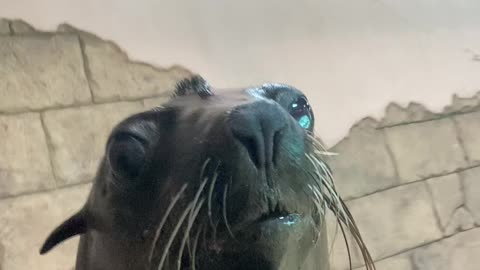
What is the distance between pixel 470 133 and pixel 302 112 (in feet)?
5.26

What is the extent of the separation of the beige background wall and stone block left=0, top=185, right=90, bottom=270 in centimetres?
34

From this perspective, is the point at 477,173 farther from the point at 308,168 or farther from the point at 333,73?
the point at 308,168

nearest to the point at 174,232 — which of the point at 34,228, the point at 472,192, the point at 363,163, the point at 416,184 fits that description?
the point at 34,228

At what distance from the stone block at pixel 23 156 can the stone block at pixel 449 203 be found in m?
1.03

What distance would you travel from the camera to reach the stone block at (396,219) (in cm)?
186

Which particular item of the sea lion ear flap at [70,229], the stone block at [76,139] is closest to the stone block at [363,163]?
the stone block at [76,139]

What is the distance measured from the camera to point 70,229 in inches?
25.9

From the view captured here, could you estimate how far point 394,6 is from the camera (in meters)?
2.09

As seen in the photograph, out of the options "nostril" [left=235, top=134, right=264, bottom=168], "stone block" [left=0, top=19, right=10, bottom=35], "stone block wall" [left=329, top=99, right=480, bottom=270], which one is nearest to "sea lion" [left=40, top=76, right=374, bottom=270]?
"nostril" [left=235, top=134, right=264, bottom=168]

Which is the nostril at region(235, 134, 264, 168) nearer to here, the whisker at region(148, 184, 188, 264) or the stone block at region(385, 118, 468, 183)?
the whisker at region(148, 184, 188, 264)

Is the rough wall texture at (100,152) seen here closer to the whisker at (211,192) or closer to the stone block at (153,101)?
the stone block at (153,101)

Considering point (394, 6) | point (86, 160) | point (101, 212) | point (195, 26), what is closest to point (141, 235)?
point (101, 212)

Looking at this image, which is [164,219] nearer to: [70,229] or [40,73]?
[70,229]

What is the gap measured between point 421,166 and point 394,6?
447mm
